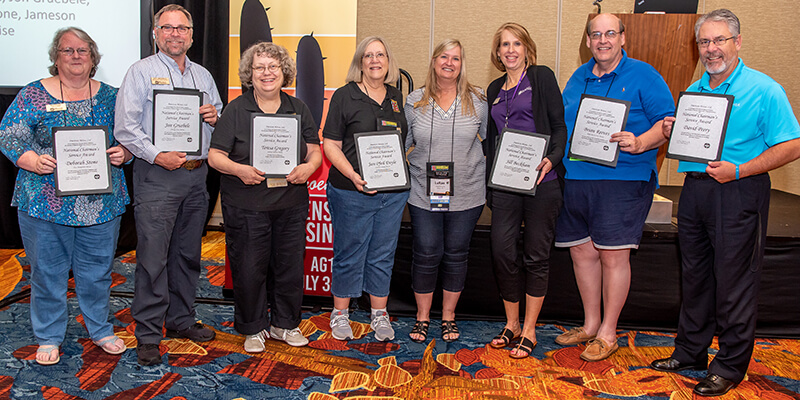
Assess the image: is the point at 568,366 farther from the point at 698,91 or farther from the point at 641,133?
the point at 698,91

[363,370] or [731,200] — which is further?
[363,370]

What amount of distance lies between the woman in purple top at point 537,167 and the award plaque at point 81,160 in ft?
5.84

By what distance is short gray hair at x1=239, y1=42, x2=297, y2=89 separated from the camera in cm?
250

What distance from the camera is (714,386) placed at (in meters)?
2.36

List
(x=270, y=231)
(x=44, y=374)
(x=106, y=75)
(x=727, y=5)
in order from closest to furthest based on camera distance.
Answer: (x=44, y=374)
(x=270, y=231)
(x=106, y=75)
(x=727, y=5)

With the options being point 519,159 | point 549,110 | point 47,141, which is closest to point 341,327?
point 519,159

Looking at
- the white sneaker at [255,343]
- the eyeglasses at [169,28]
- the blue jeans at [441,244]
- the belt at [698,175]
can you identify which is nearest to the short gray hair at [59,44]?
the eyeglasses at [169,28]

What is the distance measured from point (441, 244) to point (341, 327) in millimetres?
703

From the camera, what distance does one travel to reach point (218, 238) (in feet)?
17.5

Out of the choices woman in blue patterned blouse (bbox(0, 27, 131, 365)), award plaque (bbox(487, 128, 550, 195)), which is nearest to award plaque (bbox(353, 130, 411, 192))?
award plaque (bbox(487, 128, 550, 195))

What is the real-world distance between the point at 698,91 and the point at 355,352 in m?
1.99

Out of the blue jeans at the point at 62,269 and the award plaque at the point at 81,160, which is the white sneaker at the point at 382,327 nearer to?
the blue jeans at the point at 62,269

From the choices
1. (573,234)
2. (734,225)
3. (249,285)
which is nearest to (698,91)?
(734,225)

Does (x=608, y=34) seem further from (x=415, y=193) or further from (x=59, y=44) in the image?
(x=59, y=44)
